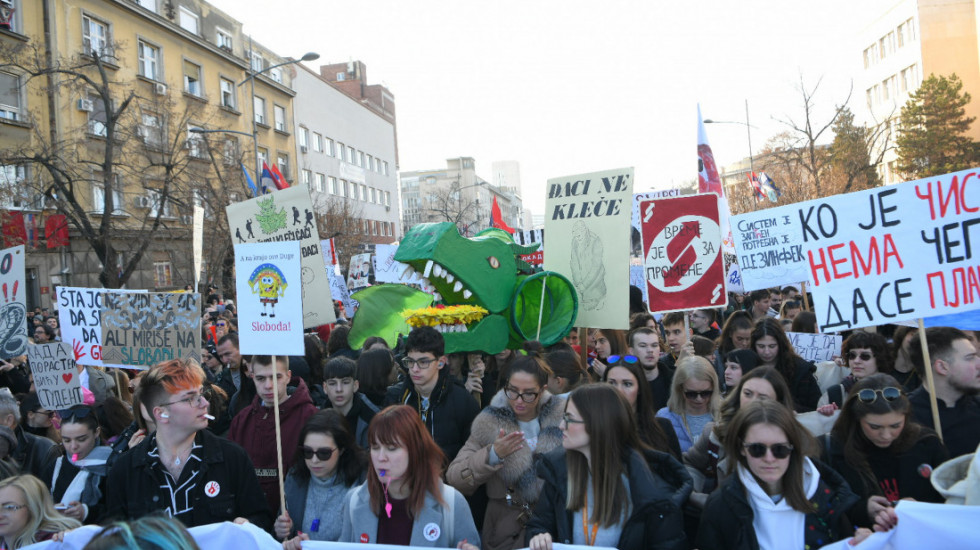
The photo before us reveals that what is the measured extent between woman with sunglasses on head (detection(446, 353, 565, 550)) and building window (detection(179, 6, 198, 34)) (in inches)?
1249

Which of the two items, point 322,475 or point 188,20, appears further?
point 188,20

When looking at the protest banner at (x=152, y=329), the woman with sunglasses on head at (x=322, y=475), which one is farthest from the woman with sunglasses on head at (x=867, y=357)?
→ the protest banner at (x=152, y=329)

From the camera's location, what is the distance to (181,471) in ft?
11.4

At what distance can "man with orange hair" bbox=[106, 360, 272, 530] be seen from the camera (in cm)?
342

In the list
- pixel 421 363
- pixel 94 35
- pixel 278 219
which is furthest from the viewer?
pixel 94 35

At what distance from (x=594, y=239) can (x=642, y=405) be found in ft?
9.27

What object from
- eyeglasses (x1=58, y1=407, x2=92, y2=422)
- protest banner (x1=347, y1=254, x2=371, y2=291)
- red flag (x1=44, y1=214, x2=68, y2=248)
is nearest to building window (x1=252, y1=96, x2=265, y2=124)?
red flag (x1=44, y1=214, x2=68, y2=248)

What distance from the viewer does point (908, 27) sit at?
4781 cm

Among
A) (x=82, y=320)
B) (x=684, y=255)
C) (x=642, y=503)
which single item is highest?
(x=684, y=255)

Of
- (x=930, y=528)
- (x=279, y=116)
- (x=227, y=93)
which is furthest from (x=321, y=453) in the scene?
(x=279, y=116)

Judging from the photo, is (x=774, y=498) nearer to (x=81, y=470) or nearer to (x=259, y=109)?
(x=81, y=470)

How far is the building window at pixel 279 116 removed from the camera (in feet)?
128

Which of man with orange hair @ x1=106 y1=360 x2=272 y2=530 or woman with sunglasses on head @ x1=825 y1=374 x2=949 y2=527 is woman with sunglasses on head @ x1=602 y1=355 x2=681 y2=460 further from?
man with orange hair @ x1=106 y1=360 x2=272 y2=530

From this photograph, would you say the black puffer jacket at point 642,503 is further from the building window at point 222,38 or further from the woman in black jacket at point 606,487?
the building window at point 222,38
